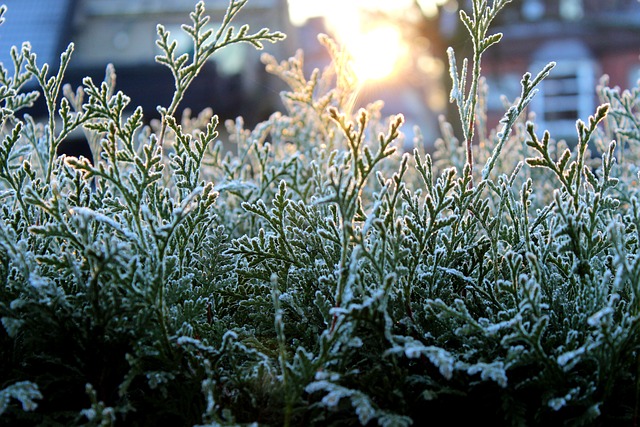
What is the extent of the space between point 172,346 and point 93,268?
0.20 meters

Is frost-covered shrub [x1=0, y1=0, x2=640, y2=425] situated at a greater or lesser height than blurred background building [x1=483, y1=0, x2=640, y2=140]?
lesser

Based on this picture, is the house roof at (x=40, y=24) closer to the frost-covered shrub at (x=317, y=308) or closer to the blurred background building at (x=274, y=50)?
the blurred background building at (x=274, y=50)

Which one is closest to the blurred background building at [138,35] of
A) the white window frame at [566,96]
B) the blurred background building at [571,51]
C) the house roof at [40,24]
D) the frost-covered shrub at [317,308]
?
the house roof at [40,24]

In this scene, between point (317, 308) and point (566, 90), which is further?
point (566, 90)

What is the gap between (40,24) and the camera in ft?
50.2

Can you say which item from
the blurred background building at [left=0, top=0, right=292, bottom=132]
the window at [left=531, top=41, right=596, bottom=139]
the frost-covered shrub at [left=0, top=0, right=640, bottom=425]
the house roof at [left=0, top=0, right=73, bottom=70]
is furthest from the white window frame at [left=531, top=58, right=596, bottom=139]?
the frost-covered shrub at [left=0, top=0, right=640, bottom=425]

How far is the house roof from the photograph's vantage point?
14430mm

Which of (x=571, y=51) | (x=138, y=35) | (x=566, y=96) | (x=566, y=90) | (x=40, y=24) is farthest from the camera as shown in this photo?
(x=571, y=51)

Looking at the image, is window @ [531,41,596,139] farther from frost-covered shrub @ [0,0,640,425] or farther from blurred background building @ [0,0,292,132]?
frost-covered shrub @ [0,0,640,425]

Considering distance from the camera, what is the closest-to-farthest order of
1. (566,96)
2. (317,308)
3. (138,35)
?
(317,308) → (138,35) → (566,96)

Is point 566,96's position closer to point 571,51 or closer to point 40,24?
point 571,51

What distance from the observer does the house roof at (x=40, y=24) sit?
14.4 meters

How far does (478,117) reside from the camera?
2.08m

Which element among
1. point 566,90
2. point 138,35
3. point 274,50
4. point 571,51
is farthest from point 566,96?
point 138,35
